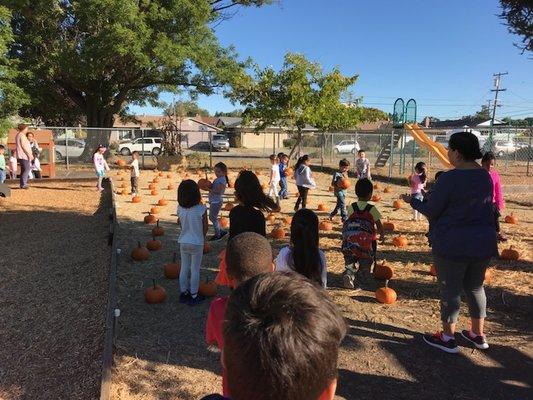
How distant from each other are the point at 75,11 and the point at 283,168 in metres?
14.5

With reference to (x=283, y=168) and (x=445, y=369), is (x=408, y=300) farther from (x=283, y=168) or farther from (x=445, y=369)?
(x=283, y=168)

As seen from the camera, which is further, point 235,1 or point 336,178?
point 235,1

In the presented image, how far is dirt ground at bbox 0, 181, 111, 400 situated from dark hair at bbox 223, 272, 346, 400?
2745 millimetres

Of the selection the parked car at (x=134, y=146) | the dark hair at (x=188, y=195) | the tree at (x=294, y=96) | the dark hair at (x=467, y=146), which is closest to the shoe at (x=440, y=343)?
the dark hair at (x=467, y=146)

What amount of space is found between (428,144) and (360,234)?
1489 cm

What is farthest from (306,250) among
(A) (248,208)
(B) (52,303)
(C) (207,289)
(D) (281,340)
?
(B) (52,303)

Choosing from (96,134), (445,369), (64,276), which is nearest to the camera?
(445,369)

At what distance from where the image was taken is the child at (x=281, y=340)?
112 cm

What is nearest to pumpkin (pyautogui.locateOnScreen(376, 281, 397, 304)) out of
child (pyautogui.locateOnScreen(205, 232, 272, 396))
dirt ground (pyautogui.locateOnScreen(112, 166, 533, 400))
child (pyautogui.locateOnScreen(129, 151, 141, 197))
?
dirt ground (pyautogui.locateOnScreen(112, 166, 533, 400))

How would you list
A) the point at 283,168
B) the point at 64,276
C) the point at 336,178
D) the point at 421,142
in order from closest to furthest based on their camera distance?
the point at 64,276, the point at 336,178, the point at 283,168, the point at 421,142

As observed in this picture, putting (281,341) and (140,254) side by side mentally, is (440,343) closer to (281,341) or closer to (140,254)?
(281,341)

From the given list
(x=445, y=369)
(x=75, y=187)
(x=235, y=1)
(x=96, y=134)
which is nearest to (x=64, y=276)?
(x=445, y=369)

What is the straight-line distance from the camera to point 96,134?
21.5 metres

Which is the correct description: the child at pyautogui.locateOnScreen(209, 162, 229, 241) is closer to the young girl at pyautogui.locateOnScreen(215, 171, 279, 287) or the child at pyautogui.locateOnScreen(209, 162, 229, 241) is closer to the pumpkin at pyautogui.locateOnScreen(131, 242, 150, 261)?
the pumpkin at pyautogui.locateOnScreen(131, 242, 150, 261)
